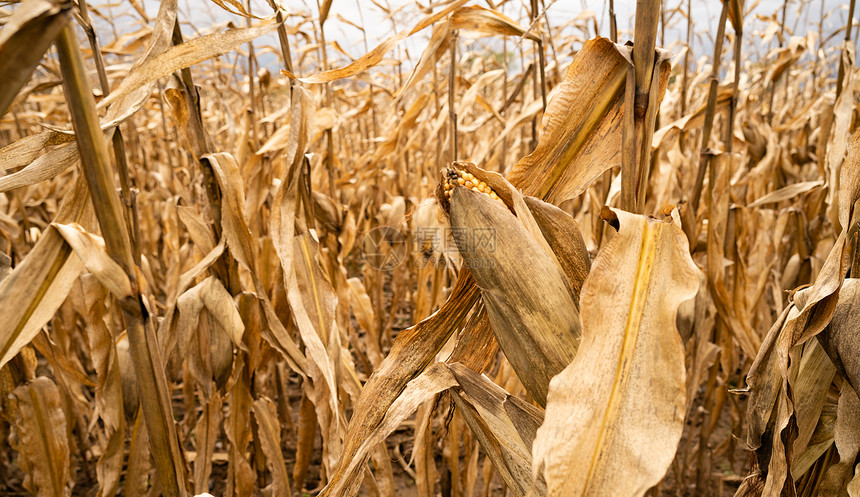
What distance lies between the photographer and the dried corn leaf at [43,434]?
1176 mm

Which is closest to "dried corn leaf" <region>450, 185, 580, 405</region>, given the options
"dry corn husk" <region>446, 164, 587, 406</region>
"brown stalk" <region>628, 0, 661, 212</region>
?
"dry corn husk" <region>446, 164, 587, 406</region>

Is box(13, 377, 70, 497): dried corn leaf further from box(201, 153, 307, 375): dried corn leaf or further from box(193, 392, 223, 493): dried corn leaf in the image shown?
box(201, 153, 307, 375): dried corn leaf

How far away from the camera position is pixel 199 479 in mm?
1166

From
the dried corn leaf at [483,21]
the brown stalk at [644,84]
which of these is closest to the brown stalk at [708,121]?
the dried corn leaf at [483,21]

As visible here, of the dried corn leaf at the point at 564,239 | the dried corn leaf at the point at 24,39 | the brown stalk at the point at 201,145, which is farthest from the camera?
the brown stalk at the point at 201,145

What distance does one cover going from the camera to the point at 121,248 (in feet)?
1.64

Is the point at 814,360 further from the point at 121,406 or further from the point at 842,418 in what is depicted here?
the point at 121,406

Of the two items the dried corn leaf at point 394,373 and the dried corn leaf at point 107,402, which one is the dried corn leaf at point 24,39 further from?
the dried corn leaf at point 107,402

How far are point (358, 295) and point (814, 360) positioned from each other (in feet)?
4.08

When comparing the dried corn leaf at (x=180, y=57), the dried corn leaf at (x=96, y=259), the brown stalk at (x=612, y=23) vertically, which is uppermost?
the brown stalk at (x=612, y=23)

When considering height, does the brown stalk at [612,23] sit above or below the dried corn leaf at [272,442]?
above

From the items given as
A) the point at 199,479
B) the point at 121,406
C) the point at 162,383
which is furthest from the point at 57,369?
the point at 162,383

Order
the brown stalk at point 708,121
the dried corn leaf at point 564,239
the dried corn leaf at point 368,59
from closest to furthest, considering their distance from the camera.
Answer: the dried corn leaf at point 564,239
the dried corn leaf at point 368,59
the brown stalk at point 708,121

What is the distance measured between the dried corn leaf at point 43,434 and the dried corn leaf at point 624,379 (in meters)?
1.26
